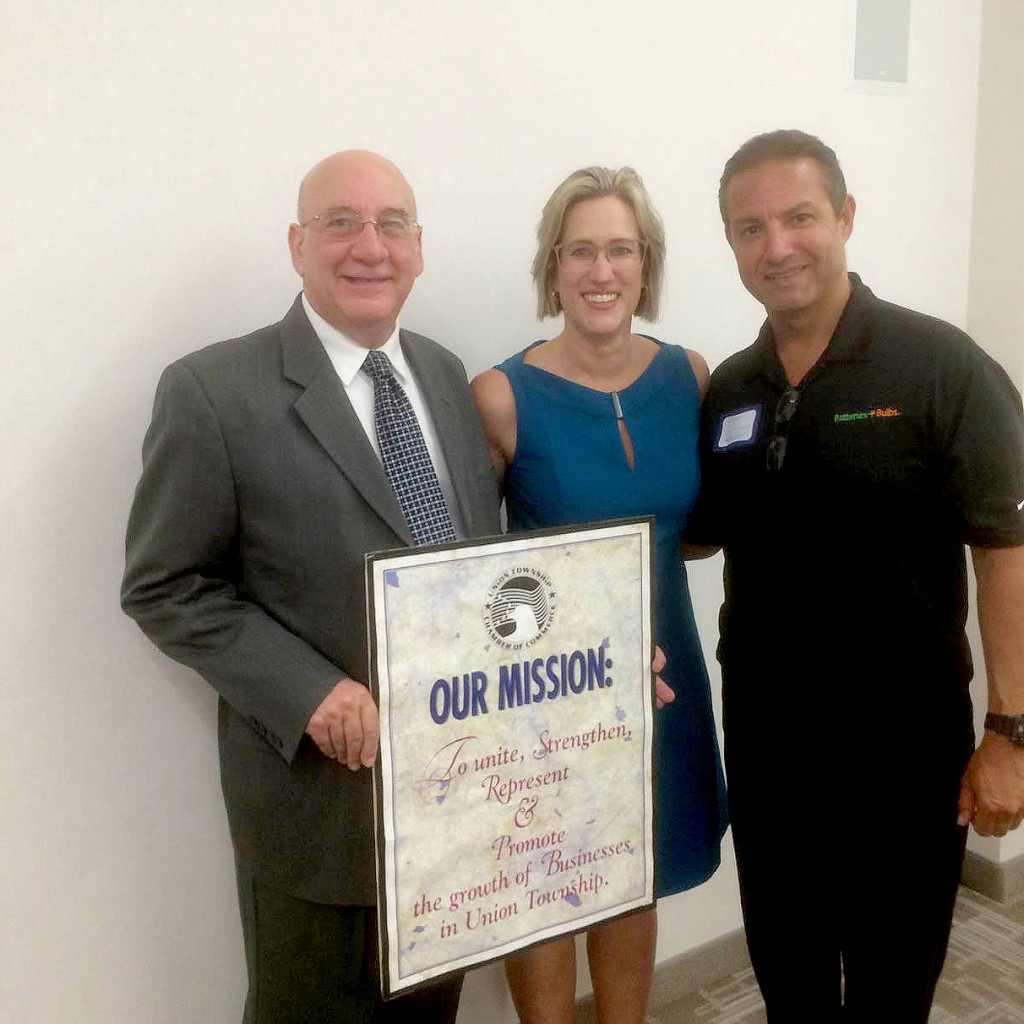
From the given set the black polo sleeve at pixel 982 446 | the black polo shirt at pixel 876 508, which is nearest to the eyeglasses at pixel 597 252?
the black polo shirt at pixel 876 508

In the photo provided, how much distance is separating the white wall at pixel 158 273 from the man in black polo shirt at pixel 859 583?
0.60 ft

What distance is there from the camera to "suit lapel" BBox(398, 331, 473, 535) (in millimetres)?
1423

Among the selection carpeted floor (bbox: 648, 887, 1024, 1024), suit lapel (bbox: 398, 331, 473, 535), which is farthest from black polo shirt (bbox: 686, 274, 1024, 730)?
carpeted floor (bbox: 648, 887, 1024, 1024)

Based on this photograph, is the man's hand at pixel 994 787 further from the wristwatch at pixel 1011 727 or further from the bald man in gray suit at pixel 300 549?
the bald man in gray suit at pixel 300 549

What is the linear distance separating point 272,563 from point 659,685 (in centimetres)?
66

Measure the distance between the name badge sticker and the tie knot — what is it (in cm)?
64

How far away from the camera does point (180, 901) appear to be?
5.46ft

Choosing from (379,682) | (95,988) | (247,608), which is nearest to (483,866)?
(379,682)

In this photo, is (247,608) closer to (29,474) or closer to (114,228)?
(29,474)

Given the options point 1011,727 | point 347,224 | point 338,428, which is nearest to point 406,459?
point 338,428

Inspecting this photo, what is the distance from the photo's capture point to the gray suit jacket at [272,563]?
1.24m

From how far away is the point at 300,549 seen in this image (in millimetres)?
1295

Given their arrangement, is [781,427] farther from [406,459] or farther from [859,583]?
[406,459]

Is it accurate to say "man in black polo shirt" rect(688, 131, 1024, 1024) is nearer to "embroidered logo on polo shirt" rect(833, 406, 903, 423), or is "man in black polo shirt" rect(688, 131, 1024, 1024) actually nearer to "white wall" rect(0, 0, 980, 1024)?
"embroidered logo on polo shirt" rect(833, 406, 903, 423)
